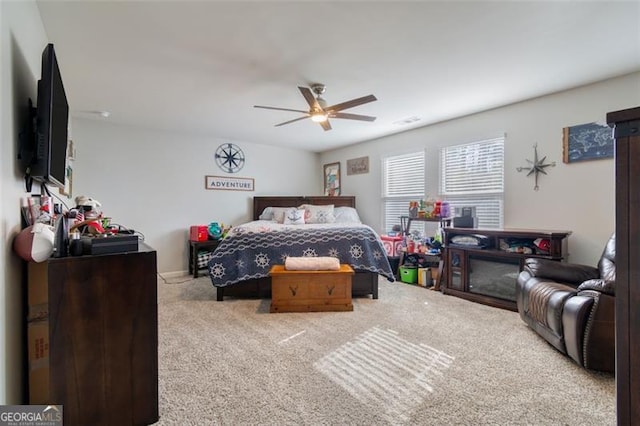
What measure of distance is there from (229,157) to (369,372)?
172 inches

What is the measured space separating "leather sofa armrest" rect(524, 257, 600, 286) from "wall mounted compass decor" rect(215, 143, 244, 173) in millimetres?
4577

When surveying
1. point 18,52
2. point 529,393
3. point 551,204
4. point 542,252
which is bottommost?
point 529,393

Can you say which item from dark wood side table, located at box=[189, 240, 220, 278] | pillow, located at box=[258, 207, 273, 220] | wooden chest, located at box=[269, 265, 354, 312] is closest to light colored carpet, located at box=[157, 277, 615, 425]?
wooden chest, located at box=[269, 265, 354, 312]

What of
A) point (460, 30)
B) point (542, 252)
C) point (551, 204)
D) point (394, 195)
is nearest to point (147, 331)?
point (460, 30)

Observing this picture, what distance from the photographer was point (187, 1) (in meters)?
1.73

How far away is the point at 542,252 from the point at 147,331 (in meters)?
3.46

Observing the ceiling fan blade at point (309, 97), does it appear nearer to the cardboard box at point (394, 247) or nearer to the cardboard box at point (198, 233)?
the cardboard box at point (394, 247)

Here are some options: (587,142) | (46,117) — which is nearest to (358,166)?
(587,142)

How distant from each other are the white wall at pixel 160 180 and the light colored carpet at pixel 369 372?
78.9 inches

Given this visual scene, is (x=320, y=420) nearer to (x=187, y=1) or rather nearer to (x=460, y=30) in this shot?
(x=187, y=1)

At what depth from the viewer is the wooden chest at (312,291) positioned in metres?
3.01

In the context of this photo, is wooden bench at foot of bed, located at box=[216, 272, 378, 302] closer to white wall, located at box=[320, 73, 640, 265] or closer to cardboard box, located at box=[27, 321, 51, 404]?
white wall, located at box=[320, 73, 640, 265]

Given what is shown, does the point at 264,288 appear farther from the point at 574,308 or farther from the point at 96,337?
the point at 574,308

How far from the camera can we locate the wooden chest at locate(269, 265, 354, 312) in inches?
119
